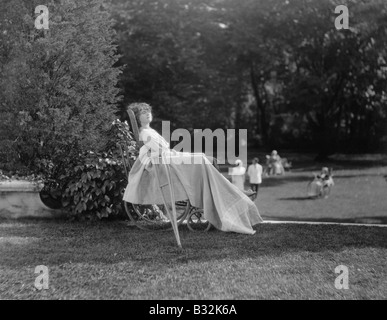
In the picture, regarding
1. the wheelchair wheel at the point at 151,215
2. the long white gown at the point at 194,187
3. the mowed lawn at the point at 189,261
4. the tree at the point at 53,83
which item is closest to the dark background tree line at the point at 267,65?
the tree at the point at 53,83

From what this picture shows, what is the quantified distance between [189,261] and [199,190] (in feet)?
5.40

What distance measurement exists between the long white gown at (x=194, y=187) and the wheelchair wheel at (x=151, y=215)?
302mm

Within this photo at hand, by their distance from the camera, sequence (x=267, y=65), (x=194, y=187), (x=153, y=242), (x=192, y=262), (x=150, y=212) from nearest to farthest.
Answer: (x=192, y=262)
(x=153, y=242)
(x=194, y=187)
(x=150, y=212)
(x=267, y=65)

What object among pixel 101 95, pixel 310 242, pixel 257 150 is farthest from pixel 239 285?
pixel 257 150

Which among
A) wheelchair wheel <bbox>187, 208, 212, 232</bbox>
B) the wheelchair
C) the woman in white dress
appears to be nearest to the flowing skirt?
the woman in white dress

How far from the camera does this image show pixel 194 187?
285 inches

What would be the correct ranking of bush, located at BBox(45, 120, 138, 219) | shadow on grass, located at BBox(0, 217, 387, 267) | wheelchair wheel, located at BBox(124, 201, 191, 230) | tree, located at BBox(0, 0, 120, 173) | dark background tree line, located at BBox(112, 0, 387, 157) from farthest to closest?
dark background tree line, located at BBox(112, 0, 387, 157)
tree, located at BBox(0, 0, 120, 173)
bush, located at BBox(45, 120, 138, 219)
wheelchair wheel, located at BBox(124, 201, 191, 230)
shadow on grass, located at BBox(0, 217, 387, 267)

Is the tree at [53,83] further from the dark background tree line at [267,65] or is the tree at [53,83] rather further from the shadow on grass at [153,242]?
the dark background tree line at [267,65]

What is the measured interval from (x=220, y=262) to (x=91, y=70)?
4.00 meters

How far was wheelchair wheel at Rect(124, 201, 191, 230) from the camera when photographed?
767cm

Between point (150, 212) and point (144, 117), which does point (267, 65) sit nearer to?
point (150, 212)

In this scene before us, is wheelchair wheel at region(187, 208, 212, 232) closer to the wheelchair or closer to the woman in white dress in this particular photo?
the wheelchair

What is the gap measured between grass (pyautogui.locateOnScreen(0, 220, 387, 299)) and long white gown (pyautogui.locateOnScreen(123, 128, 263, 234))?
258mm

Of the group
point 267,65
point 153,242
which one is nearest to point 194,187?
point 153,242
